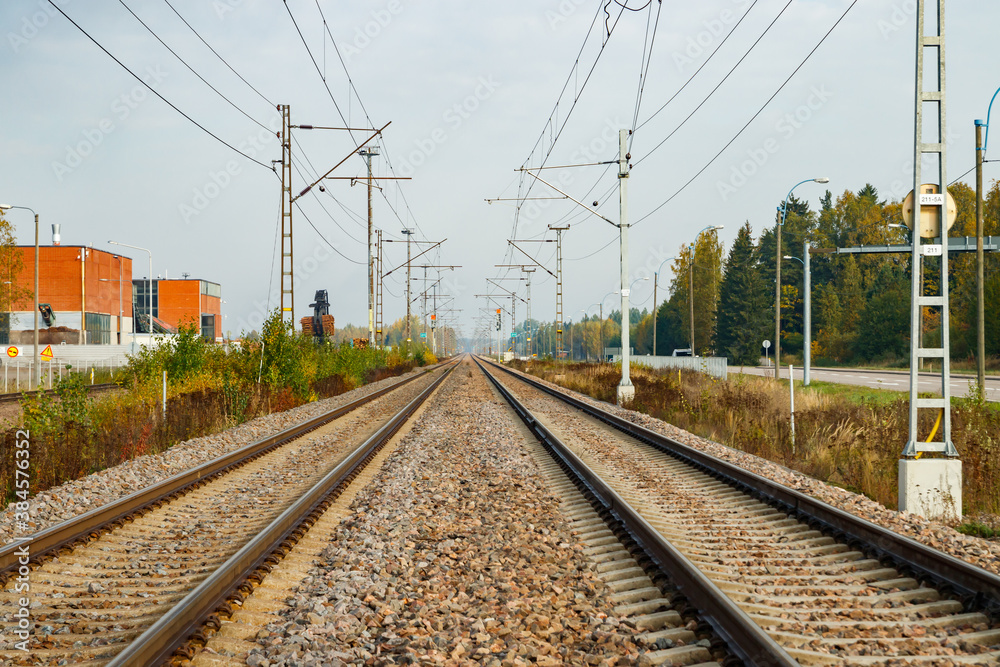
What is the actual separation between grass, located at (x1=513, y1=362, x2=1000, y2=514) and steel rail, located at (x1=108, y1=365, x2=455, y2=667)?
7052 mm

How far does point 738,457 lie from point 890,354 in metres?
58.7

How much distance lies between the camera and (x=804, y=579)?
18.7ft

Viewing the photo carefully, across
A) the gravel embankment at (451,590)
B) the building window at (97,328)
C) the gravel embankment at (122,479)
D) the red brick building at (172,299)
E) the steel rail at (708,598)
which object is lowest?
the gravel embankment at (122,479)

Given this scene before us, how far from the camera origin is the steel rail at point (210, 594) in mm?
4020

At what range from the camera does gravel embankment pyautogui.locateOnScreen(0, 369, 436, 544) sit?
27.0ft

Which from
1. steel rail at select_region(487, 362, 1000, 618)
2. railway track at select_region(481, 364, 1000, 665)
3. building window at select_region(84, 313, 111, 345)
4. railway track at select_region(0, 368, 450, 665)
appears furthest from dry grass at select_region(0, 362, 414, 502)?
building window at select_region(84, 313, 111, 345)

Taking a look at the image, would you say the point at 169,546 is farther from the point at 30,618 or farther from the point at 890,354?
the point at 890,354

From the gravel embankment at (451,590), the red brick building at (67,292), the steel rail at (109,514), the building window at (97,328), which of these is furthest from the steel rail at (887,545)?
the building window at (97,328)

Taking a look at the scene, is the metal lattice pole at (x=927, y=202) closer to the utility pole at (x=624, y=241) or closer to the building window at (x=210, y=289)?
the utility pole at (x=624, y=241)

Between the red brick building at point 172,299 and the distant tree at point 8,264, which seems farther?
the red brick building at point 172,299

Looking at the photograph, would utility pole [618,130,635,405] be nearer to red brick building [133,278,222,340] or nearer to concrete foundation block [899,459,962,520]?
concrete foundation block [899,459,962,520]

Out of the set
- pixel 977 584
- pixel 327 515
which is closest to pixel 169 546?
pixel 327 515

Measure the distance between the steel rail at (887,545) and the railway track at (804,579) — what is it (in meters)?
0.01

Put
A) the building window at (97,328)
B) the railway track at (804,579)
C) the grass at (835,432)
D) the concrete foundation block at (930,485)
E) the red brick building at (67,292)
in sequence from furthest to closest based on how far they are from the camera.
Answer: the building window at (97,328), the red brick building at (67,292), the grass at (835,432), the concrete foundation block at (930,485), the railway track at (804,579)
